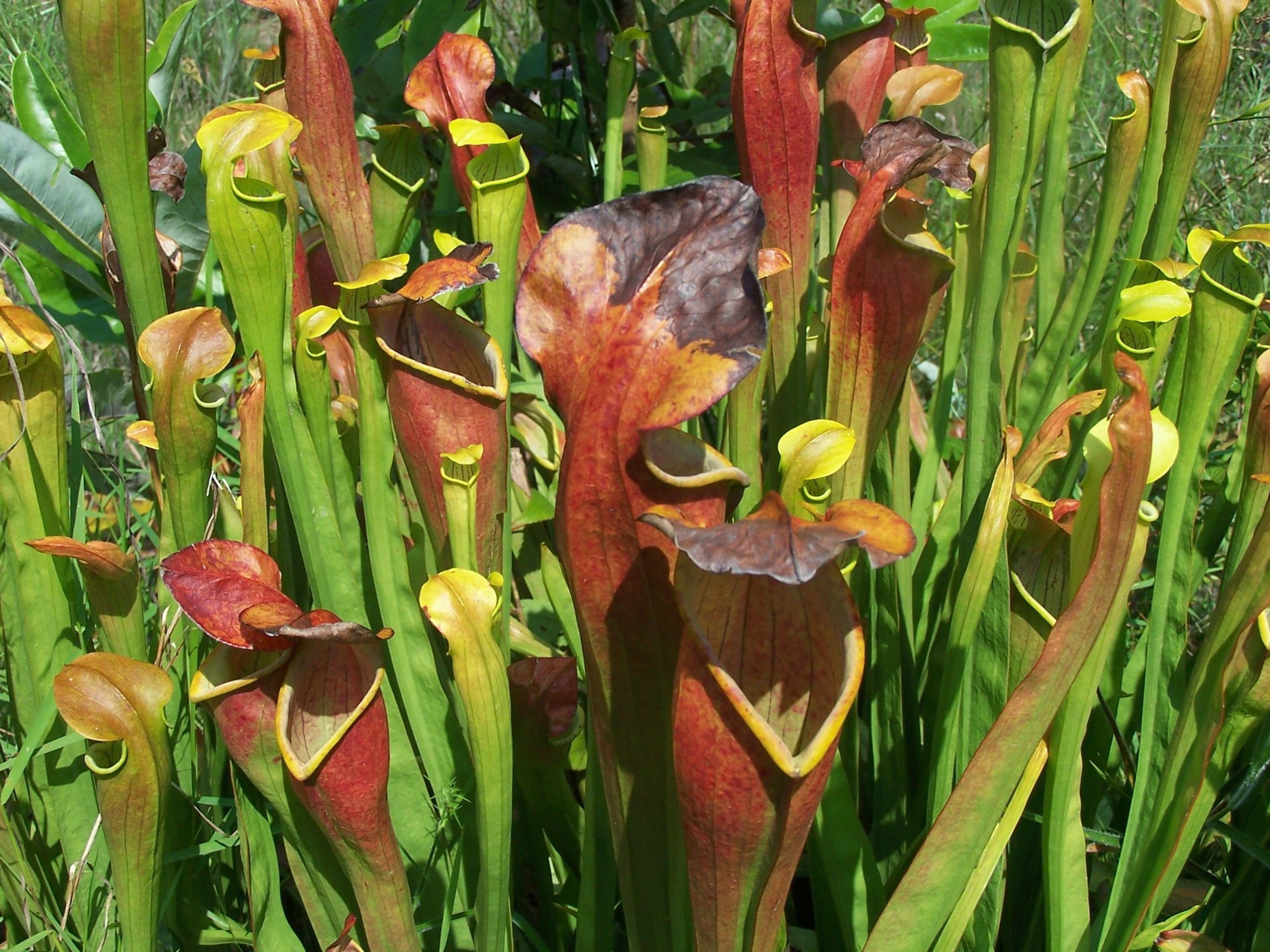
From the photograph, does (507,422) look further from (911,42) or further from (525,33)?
(525,33)

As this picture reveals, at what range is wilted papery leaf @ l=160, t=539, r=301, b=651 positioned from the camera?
70cm

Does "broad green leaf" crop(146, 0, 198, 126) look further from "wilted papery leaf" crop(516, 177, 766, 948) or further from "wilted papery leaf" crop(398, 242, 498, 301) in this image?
"wilted papery leaf" crop(516, 177, 766, 948)

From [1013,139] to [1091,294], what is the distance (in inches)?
9.6

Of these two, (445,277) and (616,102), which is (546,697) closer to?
(445,277)

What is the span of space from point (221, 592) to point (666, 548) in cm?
31

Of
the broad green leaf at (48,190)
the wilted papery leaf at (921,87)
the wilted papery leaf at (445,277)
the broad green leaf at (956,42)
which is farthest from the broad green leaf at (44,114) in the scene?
the broad green leaf at (956,42)

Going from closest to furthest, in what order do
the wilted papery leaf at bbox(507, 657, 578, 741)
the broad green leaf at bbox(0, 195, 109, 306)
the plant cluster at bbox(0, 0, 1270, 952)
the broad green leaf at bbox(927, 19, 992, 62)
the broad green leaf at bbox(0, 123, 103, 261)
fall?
the plant cluster at bbox(0, 0, 1270, 952) < the wilted papery leaf at bbox(507, 657, 578, 741) < the broad green leaf at bbox(0, 123, 103, 261) < the broad green leaf at bbox(0, 195, 109, 306) < the broad green leaf at bbox(927, 19, 992, 62)

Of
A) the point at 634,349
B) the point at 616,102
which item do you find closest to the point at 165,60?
Answer: the point at 616,102

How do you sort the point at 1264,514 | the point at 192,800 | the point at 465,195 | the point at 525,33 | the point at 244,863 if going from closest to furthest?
the point at 1264,514, the point at 244,863, the point at 192,800, the point at 465,195, the point at 525,33

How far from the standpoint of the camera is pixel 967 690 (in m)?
0.88

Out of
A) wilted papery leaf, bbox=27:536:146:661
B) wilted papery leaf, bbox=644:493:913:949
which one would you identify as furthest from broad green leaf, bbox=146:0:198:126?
wilted papery leaf, bbox=644:493:913:949

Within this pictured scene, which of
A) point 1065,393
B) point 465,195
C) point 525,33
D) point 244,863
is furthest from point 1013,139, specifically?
point 525,33

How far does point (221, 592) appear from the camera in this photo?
28.3 inches

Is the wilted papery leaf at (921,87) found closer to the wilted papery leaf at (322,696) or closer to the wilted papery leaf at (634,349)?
the wilted papery leaf at (634,349)
